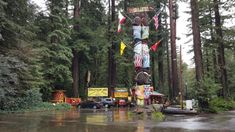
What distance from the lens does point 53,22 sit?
44.1 meters

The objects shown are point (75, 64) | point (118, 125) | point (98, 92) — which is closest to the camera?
point (118, 125)

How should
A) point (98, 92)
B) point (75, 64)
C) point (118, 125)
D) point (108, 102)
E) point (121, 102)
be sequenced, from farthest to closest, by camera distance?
point (75, 64), point (98, 92), point (121, 102), point (108, 102), point (118, 125)

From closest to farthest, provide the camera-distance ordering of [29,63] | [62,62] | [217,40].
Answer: [29,63] < [217,40] < [62,62]

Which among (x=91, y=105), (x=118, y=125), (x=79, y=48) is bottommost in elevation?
(x=118, y=125)

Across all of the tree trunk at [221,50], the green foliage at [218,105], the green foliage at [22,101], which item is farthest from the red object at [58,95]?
the green foliage at [218,105]

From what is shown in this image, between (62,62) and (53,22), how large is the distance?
543 centimetres

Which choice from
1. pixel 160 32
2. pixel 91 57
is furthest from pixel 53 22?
pixel 160 32

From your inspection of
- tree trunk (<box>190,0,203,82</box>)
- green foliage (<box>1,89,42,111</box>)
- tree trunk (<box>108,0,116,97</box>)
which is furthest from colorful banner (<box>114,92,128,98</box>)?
tree trunk (<box>190,0,203,82</box>)

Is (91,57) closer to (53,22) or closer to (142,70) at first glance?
(53,22)

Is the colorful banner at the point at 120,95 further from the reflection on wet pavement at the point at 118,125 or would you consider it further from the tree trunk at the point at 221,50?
the reflection on wet pavement at the point at 118,125

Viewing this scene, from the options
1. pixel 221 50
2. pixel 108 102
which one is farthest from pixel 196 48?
pixel 108 102

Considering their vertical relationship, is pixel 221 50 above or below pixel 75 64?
above

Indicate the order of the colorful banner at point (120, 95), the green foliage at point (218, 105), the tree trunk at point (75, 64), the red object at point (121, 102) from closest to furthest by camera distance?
the green foliage at point (218, 105) < the red object at point (121, 102) < the tree trunk at point (75, 64) < the colorful banner at point (120, 95)

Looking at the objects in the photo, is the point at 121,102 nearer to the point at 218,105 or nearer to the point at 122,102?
the point at 122,102
